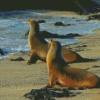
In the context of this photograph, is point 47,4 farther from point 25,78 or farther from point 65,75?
point 65,75

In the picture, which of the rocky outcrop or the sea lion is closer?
the sea lion

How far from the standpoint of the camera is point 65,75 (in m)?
3.94

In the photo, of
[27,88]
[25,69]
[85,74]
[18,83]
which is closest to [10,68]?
[25,69]

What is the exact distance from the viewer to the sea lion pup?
380cm

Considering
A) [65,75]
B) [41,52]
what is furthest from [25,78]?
[41,52]

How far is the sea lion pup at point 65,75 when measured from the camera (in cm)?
380

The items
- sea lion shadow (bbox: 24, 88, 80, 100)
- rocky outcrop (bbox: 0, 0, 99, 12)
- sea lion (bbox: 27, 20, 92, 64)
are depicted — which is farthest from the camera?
rocky outcrop (bbox: 0, 0, 99, 12)

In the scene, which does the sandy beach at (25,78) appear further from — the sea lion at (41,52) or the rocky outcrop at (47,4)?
the rocky outcrop at (47,4)

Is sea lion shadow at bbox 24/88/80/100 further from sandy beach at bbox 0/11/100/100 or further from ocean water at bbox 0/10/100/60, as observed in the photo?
ocean water at bbox 0/10/100/60

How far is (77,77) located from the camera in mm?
3871

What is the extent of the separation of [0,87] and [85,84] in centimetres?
116

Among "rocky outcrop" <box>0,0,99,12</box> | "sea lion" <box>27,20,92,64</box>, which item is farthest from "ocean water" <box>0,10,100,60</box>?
"rocky outcrop" <box>0,0,99,12</box>

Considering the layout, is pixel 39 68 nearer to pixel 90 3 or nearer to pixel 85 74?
pixel 85 74

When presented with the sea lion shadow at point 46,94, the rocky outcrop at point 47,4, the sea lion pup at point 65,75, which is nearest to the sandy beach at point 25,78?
the sea lion shadow at point 46,94
